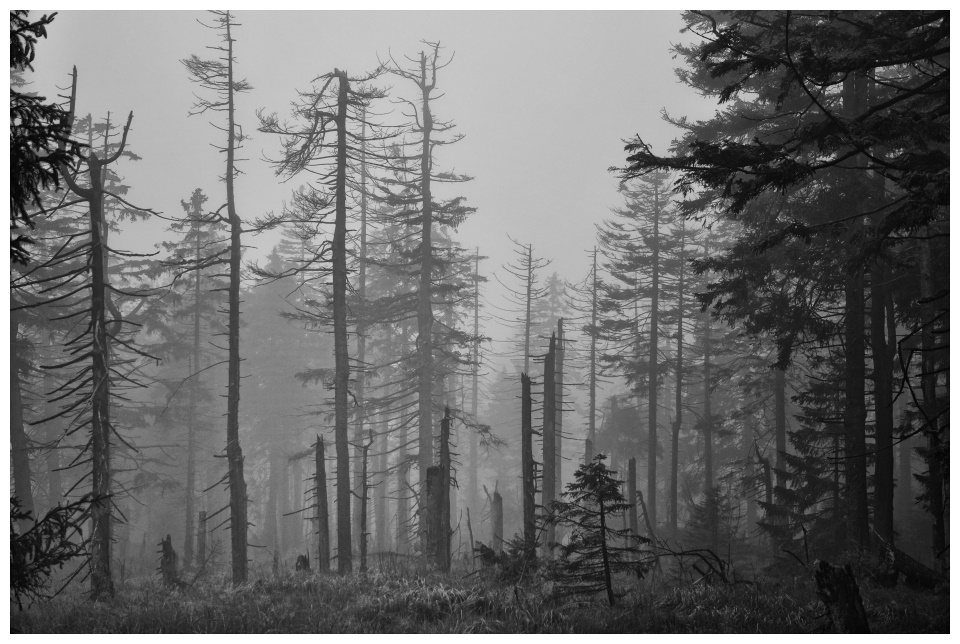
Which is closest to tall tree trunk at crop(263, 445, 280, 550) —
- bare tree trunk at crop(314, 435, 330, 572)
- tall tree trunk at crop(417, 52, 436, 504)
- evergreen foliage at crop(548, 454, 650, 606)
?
tall tree trunk at crop(417, 52, 436, 504)

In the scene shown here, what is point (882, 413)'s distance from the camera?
1354cm

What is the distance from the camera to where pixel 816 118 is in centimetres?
1380

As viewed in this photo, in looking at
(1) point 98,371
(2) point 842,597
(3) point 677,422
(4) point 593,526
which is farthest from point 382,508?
(2) point 842,597

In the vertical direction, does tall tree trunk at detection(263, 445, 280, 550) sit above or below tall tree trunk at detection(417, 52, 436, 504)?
below

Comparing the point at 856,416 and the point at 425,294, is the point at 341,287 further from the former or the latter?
the point at 856,416

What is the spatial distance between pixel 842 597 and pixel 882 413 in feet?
27.0

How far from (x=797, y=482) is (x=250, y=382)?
97.4 ft

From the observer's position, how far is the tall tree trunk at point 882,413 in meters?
12.8

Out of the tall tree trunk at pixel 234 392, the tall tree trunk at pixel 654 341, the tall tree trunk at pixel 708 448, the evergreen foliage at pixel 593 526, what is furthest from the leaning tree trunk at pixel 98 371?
the tall tree trunk at pixel 654 341

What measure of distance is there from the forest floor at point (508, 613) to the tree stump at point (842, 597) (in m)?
0.29

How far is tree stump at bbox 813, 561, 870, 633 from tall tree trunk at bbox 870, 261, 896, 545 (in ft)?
21.3

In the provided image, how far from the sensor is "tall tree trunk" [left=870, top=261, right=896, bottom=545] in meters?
12.8

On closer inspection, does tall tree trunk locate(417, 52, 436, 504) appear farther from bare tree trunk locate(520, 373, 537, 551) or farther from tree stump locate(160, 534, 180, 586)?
tree stump locate(160, 534, 180, 586)

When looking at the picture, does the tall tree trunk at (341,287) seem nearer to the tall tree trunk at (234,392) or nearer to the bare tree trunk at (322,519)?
the bare tree trunk at (322,519)
